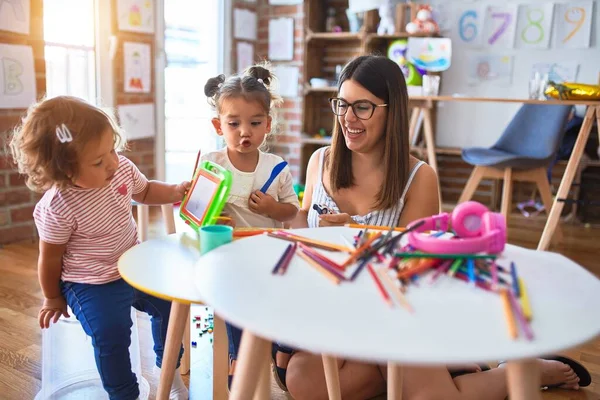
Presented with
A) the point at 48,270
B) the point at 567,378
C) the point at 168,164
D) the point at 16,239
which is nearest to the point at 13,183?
the point at 16,239

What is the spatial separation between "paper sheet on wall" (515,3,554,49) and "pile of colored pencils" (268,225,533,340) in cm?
346

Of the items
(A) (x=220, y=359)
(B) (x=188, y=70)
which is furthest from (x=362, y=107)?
(B) (x=188, y=70)

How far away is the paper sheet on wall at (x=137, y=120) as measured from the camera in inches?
133

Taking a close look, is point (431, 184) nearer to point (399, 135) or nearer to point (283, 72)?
point (399, 135)

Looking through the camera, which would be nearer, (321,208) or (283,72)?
(321,208)

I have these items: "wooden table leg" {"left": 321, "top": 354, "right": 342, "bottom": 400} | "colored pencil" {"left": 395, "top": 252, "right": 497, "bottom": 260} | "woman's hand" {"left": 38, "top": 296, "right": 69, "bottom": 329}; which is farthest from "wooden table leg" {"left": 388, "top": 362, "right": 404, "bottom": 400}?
"woman's hand" {"left": 38, "top": 296, "right": 69, "bottom": 329}

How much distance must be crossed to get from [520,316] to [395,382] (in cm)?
60

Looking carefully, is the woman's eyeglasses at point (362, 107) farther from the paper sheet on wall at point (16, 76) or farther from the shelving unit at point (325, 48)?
the shelving unit at point (325, 48)

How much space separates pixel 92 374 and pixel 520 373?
3.99 ft

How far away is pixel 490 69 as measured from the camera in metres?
4.05

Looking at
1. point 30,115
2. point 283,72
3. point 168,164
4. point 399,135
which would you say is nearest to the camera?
point 30,115

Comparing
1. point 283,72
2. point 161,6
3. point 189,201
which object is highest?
point 161,6

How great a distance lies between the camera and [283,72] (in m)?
4.42

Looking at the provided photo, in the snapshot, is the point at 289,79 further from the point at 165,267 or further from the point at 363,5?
the point at 165,267
